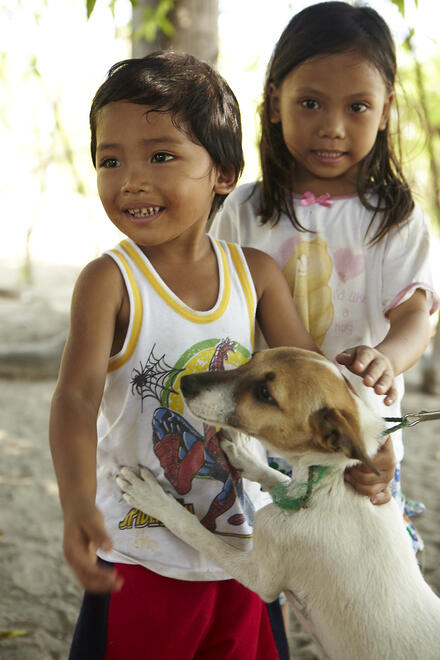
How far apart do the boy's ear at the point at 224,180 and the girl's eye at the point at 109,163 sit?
314 mm

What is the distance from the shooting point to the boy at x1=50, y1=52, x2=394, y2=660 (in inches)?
65.7

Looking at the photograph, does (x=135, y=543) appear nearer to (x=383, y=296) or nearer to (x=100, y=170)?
(x=100, y=170)

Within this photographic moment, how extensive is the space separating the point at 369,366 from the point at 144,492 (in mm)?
690

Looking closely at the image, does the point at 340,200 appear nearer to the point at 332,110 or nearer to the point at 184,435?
the point at 332,110

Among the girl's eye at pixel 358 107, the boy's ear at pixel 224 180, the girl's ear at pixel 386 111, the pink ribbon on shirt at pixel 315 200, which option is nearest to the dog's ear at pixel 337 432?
the boy's ear at pixel 224 180

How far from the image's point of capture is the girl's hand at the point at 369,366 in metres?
1.69

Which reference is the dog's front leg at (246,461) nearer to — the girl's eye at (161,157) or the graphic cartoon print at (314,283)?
the graphic cartoon print at (314,283)

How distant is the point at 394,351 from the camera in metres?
2.01

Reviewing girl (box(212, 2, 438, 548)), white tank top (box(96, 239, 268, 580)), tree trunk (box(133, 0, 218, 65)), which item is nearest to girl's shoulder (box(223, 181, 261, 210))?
girl (box(212, 2, 438, 548))

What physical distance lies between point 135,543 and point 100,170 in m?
1.01

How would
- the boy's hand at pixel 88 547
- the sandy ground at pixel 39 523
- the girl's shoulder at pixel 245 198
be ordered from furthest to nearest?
1. the sandy ground at pixel 39 523
2. the girl's shoulder at pixel 245 198
3. the boy's hand at pixel 88 547

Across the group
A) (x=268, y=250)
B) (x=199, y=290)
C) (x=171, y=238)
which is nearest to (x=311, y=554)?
(x=199, y=290)

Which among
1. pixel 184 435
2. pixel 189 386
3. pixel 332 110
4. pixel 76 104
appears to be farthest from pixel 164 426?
pixel 76 104

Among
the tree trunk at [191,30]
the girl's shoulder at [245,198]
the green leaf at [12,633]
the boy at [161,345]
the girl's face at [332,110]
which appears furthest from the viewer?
the tree trunk at [191,30]
